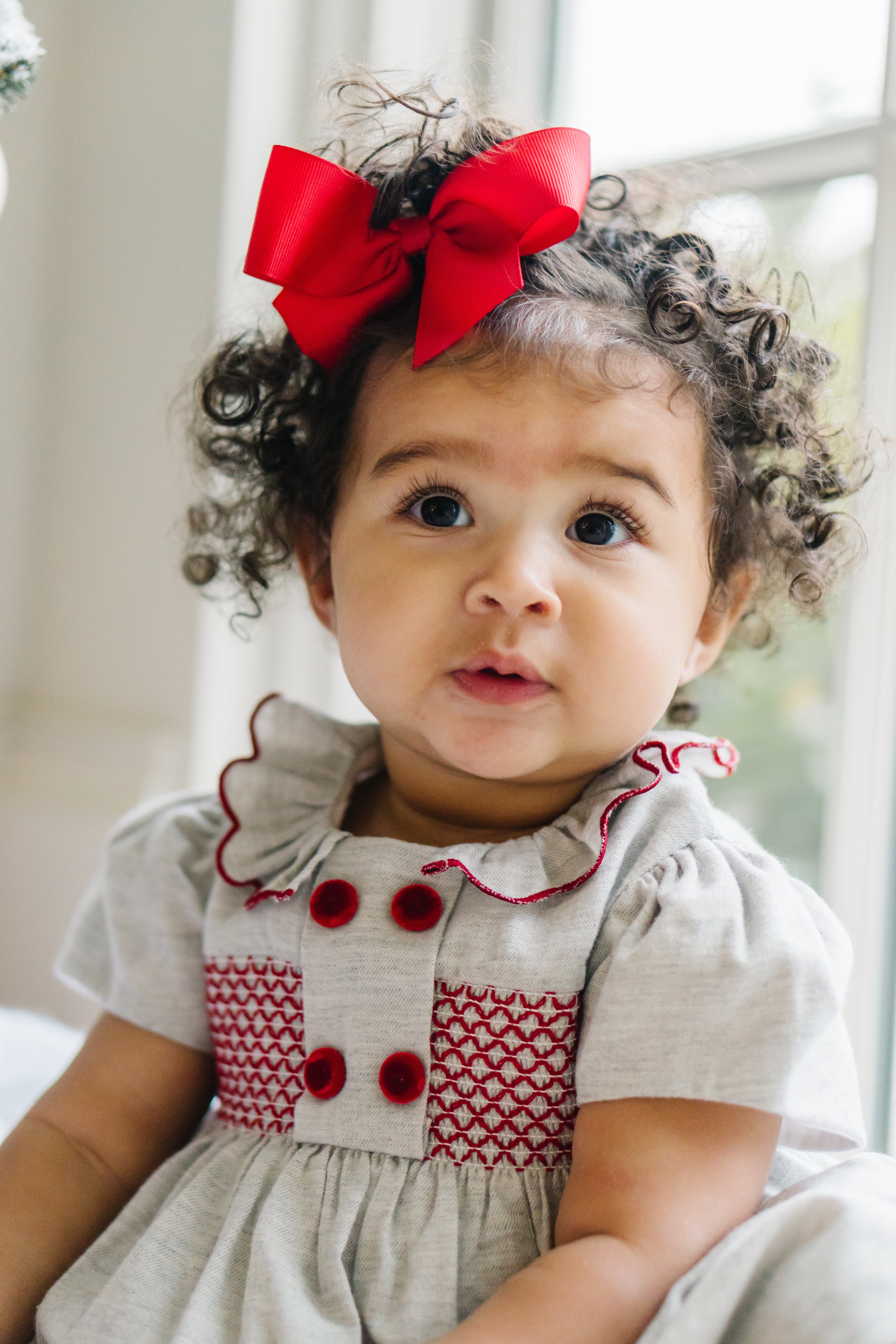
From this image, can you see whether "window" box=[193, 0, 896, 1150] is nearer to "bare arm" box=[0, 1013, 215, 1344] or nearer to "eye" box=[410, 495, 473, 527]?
"eye" box=[410, 495, 473, 527]

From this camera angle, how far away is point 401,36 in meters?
1.38

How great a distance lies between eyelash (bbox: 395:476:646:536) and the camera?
0.78 metres

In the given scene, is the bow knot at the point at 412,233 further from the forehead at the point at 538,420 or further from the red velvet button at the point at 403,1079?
the red velvet button at the point at 403,1079

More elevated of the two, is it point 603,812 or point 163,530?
point 163,530

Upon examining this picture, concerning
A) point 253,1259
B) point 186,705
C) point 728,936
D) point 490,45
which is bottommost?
point 253,1259

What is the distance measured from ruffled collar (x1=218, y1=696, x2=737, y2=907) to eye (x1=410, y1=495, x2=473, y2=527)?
0.19 meters

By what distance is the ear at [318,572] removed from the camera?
0.97 meters

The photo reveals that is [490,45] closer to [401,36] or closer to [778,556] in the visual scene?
[401,36]

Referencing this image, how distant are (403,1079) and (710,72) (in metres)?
1.03

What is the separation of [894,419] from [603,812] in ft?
1.62

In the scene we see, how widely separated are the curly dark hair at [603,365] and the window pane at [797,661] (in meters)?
0.10

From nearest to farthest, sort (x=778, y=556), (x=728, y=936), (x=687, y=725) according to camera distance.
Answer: (x=728, y=936), (x=778, y=556), (x=687, y=725)

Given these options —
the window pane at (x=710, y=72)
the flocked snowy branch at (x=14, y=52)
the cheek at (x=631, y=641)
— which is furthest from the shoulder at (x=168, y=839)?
the window pane at (x=710, y=72)

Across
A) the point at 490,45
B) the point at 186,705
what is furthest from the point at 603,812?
the point at 490,45
